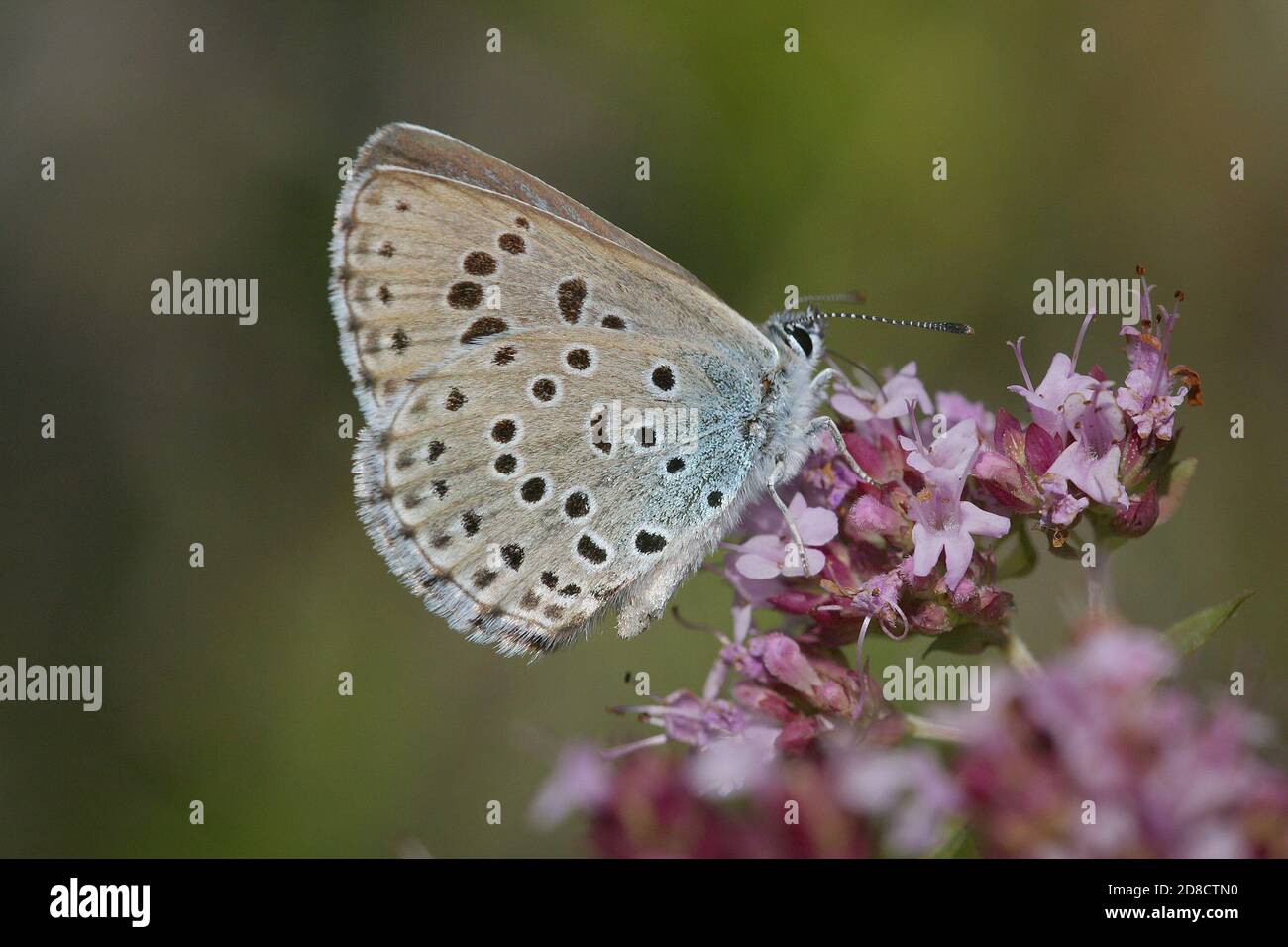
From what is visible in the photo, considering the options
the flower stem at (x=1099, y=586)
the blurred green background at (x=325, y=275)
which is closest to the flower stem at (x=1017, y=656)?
the flower stem at (x=1099, y=586)

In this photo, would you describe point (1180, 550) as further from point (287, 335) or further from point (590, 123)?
point (287, 335)

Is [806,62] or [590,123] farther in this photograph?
[590,123]

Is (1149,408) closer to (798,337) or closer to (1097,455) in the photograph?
(1097,455)

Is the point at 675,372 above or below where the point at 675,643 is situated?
above

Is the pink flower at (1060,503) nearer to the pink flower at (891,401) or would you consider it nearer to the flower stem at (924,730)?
the pink flower at (891,401)

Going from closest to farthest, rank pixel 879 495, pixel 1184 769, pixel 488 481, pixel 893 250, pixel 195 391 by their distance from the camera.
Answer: pixel 1184 769
pixel 879 495
pixel 488 481
pixel 893 250
pixel 195 391

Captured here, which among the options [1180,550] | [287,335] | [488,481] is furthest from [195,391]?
[1180,550]

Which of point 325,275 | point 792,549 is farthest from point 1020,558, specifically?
point 325,275
